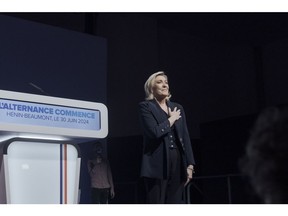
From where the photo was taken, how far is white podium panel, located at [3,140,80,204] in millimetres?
1400

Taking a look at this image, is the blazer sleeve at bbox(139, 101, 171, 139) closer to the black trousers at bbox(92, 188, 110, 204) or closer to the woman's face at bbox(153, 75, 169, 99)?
the woman's face at bbox(153, 75, 169, 99)

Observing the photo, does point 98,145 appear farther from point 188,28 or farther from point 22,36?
point 188,28

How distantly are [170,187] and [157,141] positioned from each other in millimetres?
242

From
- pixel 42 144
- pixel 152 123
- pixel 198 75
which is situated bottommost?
pixel 42 144

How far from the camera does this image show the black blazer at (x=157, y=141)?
6.82 feet

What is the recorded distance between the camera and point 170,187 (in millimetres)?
2078

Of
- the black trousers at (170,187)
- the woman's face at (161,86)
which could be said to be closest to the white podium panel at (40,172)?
the black trousers at (170,187)

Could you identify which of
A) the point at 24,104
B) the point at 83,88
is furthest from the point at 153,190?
the point at 83,88

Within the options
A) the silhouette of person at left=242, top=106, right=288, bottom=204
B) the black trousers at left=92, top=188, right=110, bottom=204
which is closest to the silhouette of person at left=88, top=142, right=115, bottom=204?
the black trousers at left=92, top=188, right=110, bottom=204

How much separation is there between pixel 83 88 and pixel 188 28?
3.30m

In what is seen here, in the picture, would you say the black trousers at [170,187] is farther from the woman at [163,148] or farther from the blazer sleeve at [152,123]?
the blazer sleeve at [152,123]

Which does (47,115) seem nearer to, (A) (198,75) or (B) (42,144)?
(B) (42,144)

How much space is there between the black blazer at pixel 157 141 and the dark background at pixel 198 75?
105 inches

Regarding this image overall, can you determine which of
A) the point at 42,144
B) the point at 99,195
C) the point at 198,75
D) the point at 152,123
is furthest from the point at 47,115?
the point at 198,75
